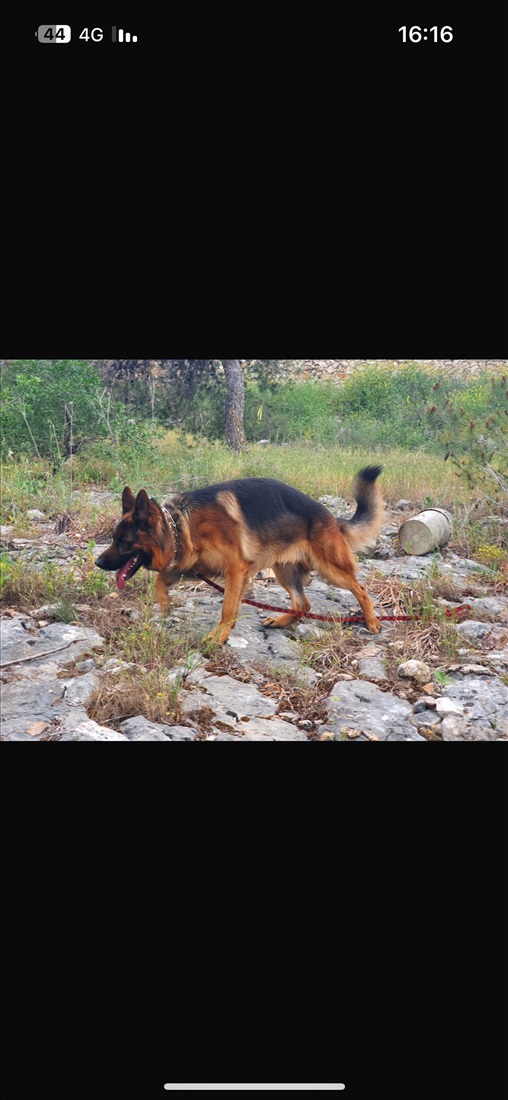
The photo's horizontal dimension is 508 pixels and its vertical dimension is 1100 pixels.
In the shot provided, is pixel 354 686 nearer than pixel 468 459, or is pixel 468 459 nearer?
pixel 354 686

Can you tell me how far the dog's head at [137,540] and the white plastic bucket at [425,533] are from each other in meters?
2.25

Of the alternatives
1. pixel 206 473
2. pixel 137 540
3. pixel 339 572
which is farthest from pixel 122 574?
pixel 206 473

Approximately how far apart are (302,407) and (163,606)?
7.88ft

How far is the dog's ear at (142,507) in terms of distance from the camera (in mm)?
4941

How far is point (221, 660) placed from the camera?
4828 mm

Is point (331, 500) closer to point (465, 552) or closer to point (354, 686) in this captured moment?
point (465, 552)

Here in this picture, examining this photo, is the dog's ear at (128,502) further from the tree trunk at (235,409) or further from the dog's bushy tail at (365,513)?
the tree trunk at (235,409)

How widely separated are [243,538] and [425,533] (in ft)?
5.65

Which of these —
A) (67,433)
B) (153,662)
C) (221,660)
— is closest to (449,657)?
(221,660)

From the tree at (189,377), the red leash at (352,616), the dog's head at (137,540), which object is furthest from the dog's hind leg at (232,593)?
the tree at (189,377)

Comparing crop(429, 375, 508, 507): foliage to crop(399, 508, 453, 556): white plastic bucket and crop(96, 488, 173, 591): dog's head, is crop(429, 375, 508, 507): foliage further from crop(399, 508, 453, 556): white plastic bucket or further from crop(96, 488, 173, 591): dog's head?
crop(96, 488, 173, 591): dog's head
